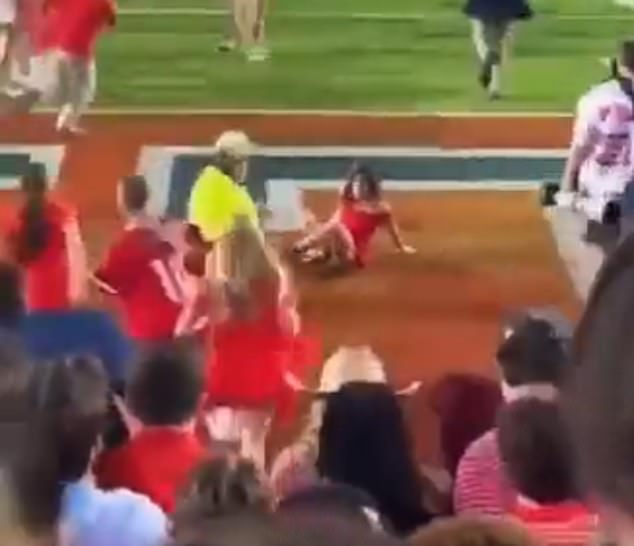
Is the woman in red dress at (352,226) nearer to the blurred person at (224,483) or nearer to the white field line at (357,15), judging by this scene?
the blurred person at (224,483)

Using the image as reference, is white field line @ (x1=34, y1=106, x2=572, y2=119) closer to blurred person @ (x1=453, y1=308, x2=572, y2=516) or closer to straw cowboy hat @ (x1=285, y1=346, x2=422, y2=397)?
straw cowboy hat @ (x1=285, y1=346, x2=422, y2=397)

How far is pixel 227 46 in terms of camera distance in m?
14.9

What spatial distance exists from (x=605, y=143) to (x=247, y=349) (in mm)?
4255

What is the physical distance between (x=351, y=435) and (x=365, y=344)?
4.09m

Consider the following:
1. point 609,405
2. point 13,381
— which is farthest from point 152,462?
point 609,405

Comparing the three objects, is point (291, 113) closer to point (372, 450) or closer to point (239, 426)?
point (239, 426)

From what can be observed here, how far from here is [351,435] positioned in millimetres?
4707

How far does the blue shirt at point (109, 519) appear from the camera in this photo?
3857 millimetres

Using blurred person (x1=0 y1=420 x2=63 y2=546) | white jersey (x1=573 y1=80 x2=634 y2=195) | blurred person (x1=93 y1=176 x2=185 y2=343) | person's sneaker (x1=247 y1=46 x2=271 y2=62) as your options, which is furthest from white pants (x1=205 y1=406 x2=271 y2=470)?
person's sneaker (x1=247 y1=46 x2=271 y2=62)

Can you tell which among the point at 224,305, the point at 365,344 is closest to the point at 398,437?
the point at 224,305

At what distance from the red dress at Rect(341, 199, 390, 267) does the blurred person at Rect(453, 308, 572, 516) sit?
4577 mm

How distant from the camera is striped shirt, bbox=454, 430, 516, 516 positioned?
4.82m

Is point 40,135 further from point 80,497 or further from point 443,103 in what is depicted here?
point 80,497

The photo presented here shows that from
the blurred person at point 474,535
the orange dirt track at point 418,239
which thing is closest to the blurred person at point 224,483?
the blurred person at point 474,535
